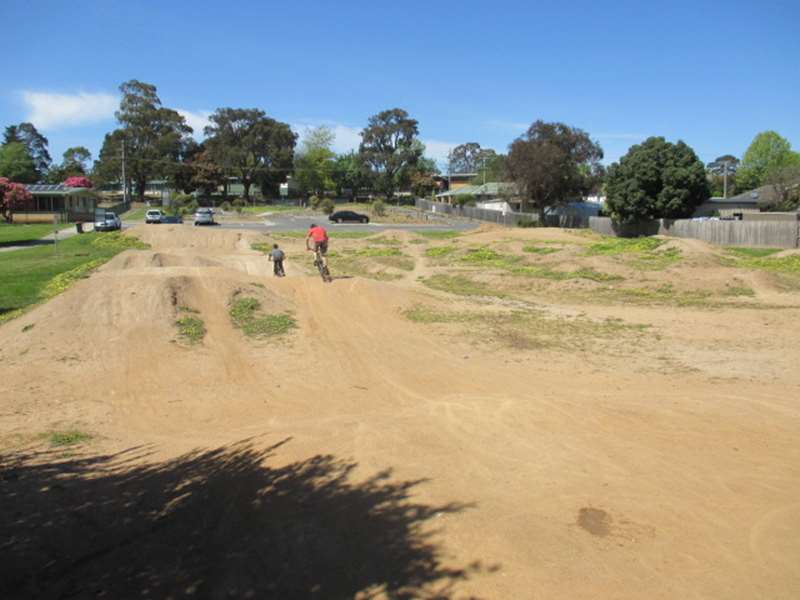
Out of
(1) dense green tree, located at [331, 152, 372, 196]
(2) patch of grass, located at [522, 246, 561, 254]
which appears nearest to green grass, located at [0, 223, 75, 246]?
(2) patch of grass, located at [522, 246, 561, 254]

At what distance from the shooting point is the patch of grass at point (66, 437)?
852 cm

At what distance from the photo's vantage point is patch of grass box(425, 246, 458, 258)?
107 ft

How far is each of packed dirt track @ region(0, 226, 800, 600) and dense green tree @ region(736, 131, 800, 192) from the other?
71.9 meters

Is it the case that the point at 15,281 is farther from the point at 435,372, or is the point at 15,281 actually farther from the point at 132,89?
the point at 132,89

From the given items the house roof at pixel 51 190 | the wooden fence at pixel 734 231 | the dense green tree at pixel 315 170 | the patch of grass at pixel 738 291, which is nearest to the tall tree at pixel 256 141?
the dense green tree at pixel 315 170

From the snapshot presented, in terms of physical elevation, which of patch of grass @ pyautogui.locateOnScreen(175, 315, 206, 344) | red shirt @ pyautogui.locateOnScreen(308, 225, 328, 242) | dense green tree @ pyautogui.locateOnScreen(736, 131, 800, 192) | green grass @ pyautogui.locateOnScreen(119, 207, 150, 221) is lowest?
patch of grass @ pyautogui.locateOnScreen(175, 315, 206, 344)

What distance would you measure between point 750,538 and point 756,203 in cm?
5684

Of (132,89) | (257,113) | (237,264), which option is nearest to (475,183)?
(257,113)

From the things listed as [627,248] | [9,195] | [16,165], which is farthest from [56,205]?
[627,248]

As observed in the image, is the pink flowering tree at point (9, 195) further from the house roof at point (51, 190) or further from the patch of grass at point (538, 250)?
the patch of grass at point (538, 250)

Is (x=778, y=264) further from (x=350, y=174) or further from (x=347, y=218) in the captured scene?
(x=350, y=174)

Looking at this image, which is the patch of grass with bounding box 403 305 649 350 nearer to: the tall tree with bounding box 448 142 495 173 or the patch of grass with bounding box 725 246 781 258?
the patch of grass with bounding box 725 246 781 258

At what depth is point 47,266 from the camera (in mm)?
26438

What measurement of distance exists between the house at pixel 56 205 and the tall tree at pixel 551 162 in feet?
145
